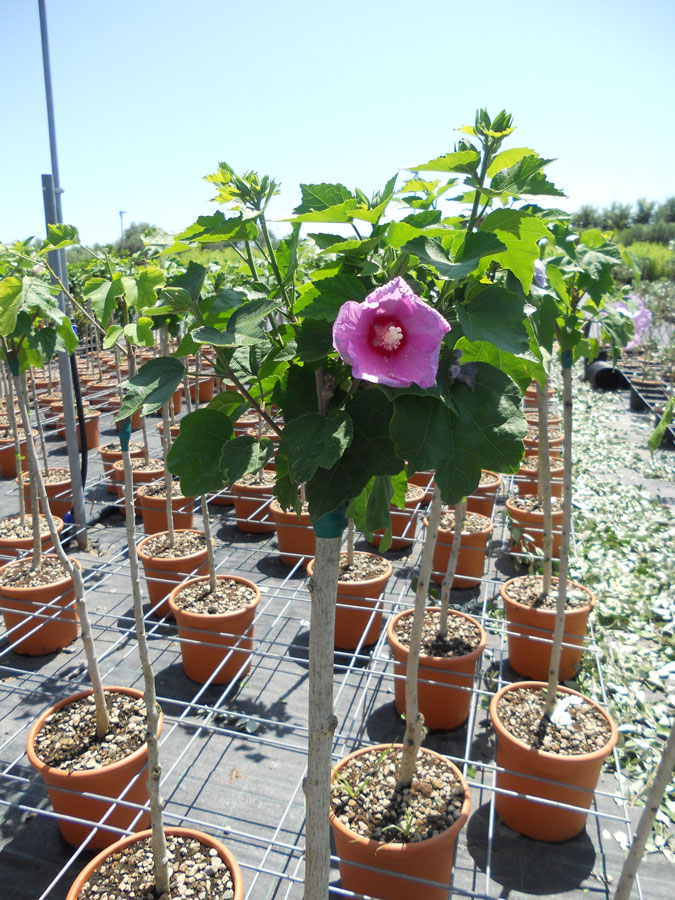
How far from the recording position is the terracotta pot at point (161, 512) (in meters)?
4.08

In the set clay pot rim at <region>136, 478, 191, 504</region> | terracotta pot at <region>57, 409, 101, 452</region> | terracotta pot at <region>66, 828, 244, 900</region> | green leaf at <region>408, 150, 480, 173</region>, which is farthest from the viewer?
terracotta pot at <region>57, 409, 101, 452</region>

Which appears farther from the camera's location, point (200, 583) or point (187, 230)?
point (200, 583)

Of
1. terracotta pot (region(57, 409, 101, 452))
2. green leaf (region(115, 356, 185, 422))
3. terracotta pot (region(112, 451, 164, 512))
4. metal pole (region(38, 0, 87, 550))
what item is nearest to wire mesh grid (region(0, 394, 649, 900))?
metal pole (region(38, 0, 87, 550))

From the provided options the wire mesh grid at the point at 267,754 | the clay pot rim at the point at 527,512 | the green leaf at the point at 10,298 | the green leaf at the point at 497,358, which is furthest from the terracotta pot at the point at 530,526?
the green leaf at the point at 497,358

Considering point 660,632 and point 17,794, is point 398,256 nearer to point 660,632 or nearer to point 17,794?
point 17,794

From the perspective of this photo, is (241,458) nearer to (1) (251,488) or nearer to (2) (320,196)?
(2) (320,196)

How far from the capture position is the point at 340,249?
717 millimetres

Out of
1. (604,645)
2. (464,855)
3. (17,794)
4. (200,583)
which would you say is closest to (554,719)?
(464,855)

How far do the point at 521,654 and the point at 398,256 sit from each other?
8.16 feet

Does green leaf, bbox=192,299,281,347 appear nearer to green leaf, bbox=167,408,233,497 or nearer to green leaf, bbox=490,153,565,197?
green leaf, bbox=167,408,233,497

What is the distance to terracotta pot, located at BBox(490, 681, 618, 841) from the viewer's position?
1.94m

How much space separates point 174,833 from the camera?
5.37 feet

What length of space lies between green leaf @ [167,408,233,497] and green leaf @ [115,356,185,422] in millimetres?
50

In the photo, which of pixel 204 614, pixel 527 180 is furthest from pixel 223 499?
pixel 527 180
